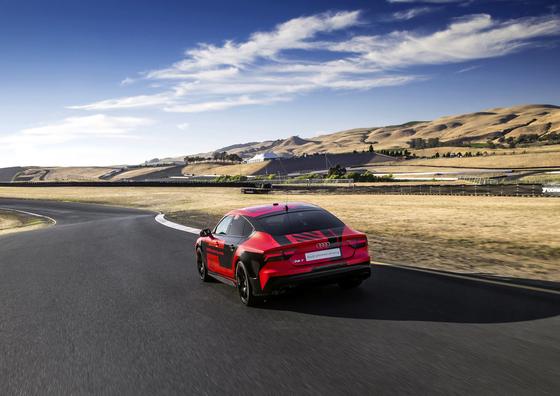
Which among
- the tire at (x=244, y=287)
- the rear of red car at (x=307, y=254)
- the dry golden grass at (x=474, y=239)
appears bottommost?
the dry golden grass at (x=474, y=239)

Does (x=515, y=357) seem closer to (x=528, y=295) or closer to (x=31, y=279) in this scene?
(x=528, y=295)

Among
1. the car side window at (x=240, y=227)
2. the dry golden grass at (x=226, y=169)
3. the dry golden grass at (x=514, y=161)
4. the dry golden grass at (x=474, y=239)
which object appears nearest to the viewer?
the car side window at (x=240, y=227)

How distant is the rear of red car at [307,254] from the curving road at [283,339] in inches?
15.5

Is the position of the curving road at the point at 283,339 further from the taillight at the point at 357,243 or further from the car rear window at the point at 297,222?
the car rear window at the point at 297,222

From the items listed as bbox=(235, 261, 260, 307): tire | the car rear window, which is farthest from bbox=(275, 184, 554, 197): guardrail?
bbox=(235, 261, 260, 307): tire

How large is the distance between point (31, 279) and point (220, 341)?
6363 mm

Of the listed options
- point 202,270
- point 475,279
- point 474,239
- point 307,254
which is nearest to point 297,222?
point 307,254

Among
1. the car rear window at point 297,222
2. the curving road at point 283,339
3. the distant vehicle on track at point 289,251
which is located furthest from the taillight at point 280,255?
Answer: the curving road at point 283,339

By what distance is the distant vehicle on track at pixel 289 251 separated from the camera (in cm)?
720

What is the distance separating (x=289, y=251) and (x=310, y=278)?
1.40 feet

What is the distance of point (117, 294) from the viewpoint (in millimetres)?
8898

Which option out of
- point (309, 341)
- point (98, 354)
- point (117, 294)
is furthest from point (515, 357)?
point (117, 294)

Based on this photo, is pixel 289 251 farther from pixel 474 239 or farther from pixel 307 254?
pixel 474 239

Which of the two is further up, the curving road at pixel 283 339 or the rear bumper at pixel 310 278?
the rear bumper at pixel 310 278
